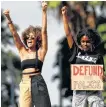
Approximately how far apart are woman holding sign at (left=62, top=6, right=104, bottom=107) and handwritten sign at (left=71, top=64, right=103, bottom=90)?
4cm

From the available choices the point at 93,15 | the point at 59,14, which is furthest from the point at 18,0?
the point at 93,15

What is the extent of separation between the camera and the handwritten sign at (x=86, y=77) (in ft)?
24.2

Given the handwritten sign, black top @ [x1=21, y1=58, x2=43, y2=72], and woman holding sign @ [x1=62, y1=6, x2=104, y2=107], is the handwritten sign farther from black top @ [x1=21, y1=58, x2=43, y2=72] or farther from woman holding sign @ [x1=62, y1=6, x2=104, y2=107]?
black top @ [x1=21, y1=58, x2=43, y2=72]

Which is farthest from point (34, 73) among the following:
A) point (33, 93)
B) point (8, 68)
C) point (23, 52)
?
point (8, 68)

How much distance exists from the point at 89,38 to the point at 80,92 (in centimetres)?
87

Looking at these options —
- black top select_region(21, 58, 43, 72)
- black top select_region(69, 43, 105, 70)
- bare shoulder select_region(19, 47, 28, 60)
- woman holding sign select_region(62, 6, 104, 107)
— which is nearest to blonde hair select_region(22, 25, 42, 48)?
bare shoulder select_region(19, 47, 28, 60)

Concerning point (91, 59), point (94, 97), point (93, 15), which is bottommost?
point (94, 97)

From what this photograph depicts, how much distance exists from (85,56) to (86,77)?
466mm

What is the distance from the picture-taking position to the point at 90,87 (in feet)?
24.2

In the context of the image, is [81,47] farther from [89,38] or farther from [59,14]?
[59,14]

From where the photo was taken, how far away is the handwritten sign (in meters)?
7.39

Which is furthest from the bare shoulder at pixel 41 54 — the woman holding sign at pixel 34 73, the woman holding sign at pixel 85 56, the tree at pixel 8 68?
the tree at pixel 8 68

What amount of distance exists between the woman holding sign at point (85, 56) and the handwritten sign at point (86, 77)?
1.5 inches

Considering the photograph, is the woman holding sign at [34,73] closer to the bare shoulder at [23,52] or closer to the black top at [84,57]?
the bare shoulder at [23,52]
